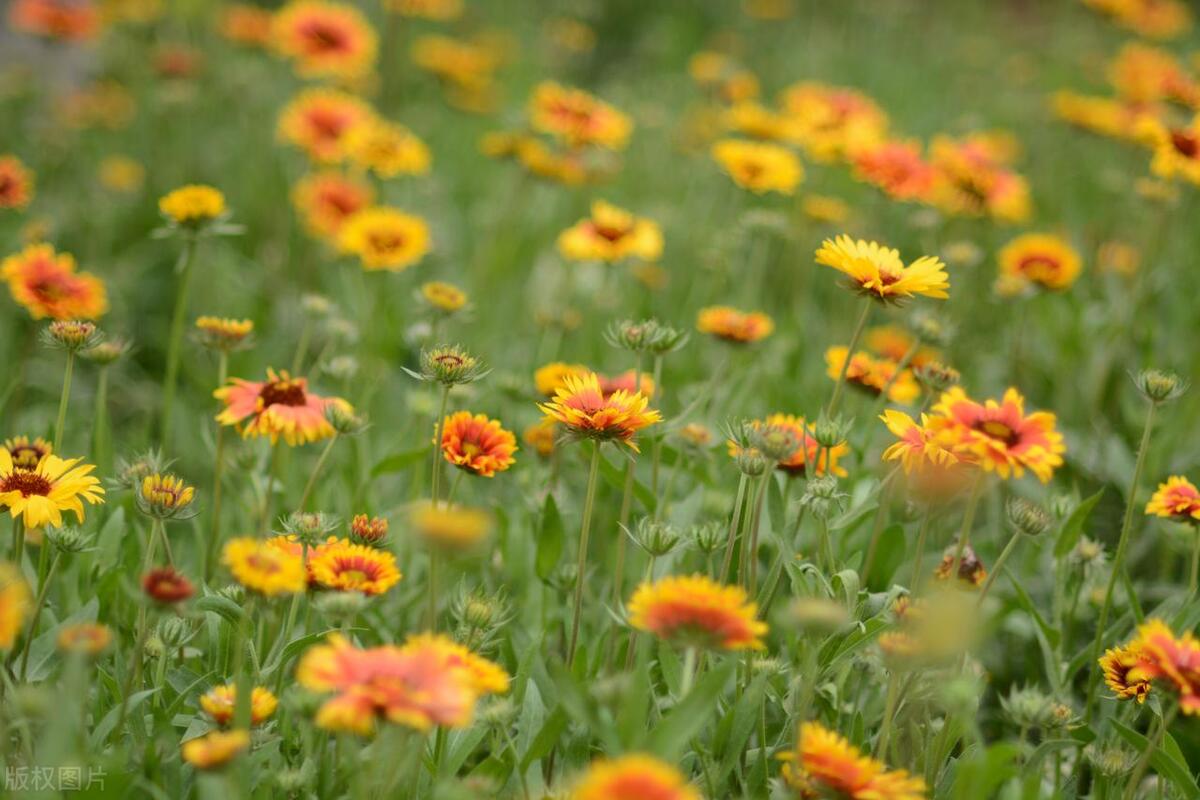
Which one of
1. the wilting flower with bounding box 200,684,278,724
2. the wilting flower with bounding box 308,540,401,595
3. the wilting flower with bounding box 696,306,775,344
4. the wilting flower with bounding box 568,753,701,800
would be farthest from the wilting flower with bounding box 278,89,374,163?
the wilting flower with bounding box 568,753,701,800

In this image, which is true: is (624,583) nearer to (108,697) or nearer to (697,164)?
(108,697)

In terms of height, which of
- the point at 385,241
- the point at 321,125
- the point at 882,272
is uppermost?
the point at 882,272

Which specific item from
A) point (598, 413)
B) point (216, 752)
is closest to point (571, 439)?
point (598, 413)

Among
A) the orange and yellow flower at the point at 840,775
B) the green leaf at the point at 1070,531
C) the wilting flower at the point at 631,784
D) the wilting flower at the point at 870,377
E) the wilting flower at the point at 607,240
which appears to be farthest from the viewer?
the wilting flower at the point at 607,240

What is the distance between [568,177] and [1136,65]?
7.10 feet

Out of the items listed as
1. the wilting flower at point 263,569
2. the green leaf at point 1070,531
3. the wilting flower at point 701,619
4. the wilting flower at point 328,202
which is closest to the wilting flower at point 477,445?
the wilting flower at point 263,569

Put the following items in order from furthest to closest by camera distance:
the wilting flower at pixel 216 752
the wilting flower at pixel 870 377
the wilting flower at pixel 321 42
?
the wilting flower at pixel 321 42 < the wilting flower at pixel 870 377 < the wilting flower at pixel 216 752

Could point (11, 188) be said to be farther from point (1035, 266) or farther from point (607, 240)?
point (1035, 266)

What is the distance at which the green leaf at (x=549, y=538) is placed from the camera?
6.07ft

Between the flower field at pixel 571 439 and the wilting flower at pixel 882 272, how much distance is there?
12mm

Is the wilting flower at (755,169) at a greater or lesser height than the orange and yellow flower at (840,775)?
greater

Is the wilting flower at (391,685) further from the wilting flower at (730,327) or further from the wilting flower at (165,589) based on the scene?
the wilting flower at (730,327)

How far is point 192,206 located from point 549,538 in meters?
0.89

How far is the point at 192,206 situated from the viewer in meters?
2.08
